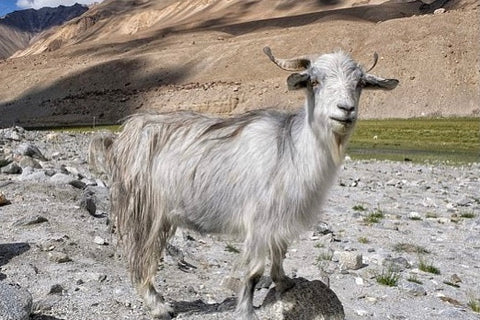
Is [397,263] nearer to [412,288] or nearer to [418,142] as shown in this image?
[412,288]

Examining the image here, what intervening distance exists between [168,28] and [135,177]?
166 meters

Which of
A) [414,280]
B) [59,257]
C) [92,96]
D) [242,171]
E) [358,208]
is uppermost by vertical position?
[242,171]

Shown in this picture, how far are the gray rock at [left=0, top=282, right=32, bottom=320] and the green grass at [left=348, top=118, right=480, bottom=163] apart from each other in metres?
27.4

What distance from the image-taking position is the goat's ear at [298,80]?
585 centimetres

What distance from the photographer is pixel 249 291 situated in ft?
20.4

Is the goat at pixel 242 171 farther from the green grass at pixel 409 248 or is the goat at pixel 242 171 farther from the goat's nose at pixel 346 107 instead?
the green grass at pixel 409 248

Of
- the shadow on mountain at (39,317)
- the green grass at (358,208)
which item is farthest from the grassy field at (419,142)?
the shadow on mountain at (39,317)

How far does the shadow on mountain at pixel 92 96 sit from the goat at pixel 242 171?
7943cm

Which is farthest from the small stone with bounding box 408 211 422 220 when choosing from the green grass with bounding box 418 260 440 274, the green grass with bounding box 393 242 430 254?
the green grass with bounding box 418 260 440 274

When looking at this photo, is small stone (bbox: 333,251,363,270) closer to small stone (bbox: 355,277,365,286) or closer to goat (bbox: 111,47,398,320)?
small stone (bbox: 355,277,365,286)

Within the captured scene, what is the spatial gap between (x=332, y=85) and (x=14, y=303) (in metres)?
3.50

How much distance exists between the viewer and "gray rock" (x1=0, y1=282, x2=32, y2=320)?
5.43 meters

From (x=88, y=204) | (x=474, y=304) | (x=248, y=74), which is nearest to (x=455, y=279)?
(x=474, y=304)

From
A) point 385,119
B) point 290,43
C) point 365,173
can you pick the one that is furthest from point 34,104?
point 365,173
